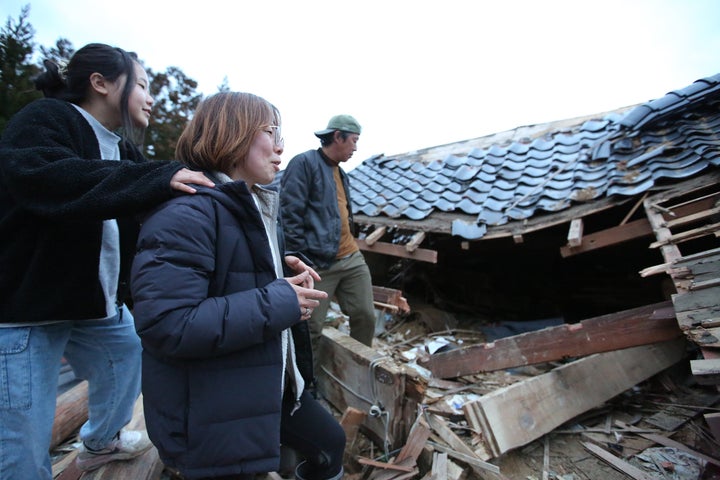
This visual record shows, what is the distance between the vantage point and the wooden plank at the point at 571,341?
127 inches

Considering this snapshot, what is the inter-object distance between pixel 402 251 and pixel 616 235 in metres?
2.69

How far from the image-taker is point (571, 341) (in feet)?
11.7

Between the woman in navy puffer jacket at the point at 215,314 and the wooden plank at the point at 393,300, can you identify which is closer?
the woman in navy puffer jacket at the point at 215,314

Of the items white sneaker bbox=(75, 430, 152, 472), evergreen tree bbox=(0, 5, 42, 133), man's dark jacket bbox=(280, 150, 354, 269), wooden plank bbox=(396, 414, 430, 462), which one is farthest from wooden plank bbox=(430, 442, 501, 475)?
evergreen tree bbox=(0, 5, 42, 133)

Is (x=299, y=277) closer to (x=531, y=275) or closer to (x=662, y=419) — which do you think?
(x=662, y=419)

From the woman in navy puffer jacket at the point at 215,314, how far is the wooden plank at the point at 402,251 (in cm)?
409

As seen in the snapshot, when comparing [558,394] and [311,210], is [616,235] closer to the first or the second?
[558,394]

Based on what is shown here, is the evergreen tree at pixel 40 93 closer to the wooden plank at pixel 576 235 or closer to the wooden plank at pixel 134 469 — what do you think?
the wooden plank at pixel 134 469

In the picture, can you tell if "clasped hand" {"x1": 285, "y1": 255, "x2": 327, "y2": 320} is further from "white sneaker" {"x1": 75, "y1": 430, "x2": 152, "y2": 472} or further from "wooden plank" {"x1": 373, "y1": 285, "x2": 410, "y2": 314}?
"wooden plank" {"x1": 373, "y1": 285, "x2": 410, "y2": 314}

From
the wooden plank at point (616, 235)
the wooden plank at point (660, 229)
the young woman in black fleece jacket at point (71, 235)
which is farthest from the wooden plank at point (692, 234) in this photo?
the young woman in black fleece jacket at point (71, 235)

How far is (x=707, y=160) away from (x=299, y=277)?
15.5ft

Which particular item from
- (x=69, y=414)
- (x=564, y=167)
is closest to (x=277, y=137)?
(x=69, y=414)

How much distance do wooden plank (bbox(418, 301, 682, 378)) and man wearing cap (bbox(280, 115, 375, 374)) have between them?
1.18 metres

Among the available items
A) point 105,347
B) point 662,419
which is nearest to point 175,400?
point 105,347
